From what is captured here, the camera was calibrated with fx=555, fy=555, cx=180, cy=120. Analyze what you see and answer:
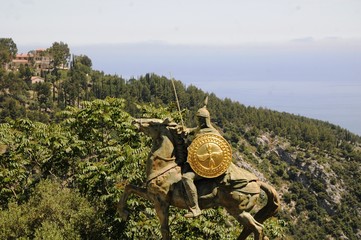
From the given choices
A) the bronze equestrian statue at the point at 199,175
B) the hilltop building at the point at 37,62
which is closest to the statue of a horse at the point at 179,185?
A: the bronze equestrian statue at the point at 199,175

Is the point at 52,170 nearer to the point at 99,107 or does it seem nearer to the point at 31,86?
the point at 99,107

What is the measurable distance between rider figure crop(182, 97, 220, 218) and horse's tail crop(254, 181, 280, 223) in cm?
172

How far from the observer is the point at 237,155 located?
97938 mm

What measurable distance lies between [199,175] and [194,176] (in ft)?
0.40

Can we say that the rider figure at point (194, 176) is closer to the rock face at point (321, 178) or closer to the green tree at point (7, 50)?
the rock face at point (321, 178)

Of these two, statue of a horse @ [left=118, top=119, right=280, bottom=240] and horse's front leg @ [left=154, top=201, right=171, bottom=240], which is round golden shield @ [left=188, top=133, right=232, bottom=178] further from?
horse's front leg @ [left=154, top=201, right=171, bottom=240]

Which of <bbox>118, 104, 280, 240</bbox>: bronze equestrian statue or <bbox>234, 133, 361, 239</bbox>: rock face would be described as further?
<bbox>234, 133, 361, 239</bbox>: rock face

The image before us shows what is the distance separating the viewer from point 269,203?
14.1 meters

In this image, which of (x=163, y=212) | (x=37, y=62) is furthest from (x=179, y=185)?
(x=37, y=62)

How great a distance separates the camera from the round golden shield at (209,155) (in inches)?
524

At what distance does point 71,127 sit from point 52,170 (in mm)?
2066

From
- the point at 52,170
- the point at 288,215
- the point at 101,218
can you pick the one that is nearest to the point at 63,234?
the point at 101,218

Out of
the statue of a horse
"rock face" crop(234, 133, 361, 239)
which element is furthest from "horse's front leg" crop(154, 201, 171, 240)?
"rock face" crop(234, 133, 361, 239)

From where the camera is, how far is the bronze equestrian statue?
43.9 feet
